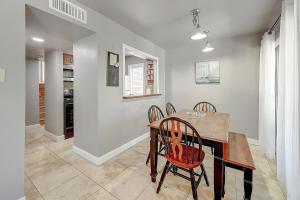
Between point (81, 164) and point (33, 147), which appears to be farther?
point (33, 147)

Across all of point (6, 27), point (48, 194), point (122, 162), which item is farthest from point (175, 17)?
point (48, 194)

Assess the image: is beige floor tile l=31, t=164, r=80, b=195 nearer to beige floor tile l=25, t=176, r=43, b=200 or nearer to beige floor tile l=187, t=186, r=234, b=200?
beige floor tile l=25, t=176, r=43, b=200

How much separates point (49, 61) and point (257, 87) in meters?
4.87

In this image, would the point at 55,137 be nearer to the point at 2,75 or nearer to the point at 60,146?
the point at 60,146

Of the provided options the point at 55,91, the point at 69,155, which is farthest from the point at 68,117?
the point at 69,155

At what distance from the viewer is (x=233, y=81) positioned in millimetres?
3256

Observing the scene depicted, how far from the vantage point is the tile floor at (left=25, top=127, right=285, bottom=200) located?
1645mm

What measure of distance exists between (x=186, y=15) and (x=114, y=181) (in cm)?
271

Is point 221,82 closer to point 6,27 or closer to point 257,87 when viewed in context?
point 257,87

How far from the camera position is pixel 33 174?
80.0 inches

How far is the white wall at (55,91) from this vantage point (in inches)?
131

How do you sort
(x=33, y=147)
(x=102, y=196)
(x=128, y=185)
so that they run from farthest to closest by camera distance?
(x=33, y=147) < (x=128, y=185) < (x=102, y=196)

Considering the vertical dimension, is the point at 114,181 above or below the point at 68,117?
below

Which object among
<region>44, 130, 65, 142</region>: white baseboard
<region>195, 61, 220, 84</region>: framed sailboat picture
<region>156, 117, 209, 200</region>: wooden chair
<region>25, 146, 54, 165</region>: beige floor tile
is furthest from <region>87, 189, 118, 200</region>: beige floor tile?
<region>195, 61, 220, 84</region>: framed sailboat picture
